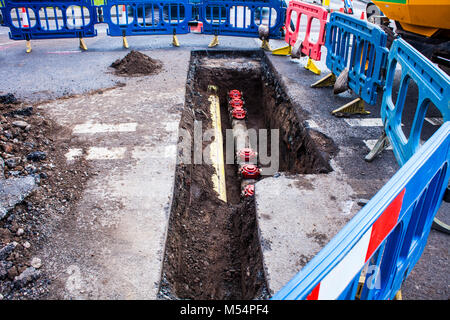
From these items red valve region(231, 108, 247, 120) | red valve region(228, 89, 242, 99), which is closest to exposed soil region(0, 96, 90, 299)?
red valve region(231, 108, 247, 120)

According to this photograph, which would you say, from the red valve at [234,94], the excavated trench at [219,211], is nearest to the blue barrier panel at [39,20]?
the excavated trench at [219,211]

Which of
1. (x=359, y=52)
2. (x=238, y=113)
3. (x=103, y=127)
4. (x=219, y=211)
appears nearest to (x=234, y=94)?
(x=238, y=113)

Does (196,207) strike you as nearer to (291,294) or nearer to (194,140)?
(194,140)

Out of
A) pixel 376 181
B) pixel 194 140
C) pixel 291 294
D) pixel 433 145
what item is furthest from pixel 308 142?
pixel 291 294

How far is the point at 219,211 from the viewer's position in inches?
187

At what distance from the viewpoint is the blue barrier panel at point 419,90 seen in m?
2.47

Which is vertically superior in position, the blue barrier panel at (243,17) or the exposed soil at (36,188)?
the blue barrier panel at (243,17)

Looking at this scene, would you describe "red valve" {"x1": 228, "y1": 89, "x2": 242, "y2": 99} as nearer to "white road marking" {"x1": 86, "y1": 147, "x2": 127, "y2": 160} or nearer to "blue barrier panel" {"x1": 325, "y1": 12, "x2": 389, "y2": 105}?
"blue barrier panel" {"x1": 325, "y1": 12, "x2": 389, "y2": 105}

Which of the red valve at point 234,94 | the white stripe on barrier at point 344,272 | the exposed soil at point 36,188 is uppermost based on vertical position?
the white stripe on barrier at point 344,272

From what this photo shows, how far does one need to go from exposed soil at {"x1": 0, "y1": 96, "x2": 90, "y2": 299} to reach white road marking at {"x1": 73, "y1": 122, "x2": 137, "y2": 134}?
20 centimetres

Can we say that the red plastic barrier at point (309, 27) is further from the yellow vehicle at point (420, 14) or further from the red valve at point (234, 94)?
the red valve at point (234, 94)

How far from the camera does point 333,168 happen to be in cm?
435

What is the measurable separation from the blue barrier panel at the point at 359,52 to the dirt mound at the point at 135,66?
3633 mm

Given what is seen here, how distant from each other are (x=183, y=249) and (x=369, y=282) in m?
2.13
